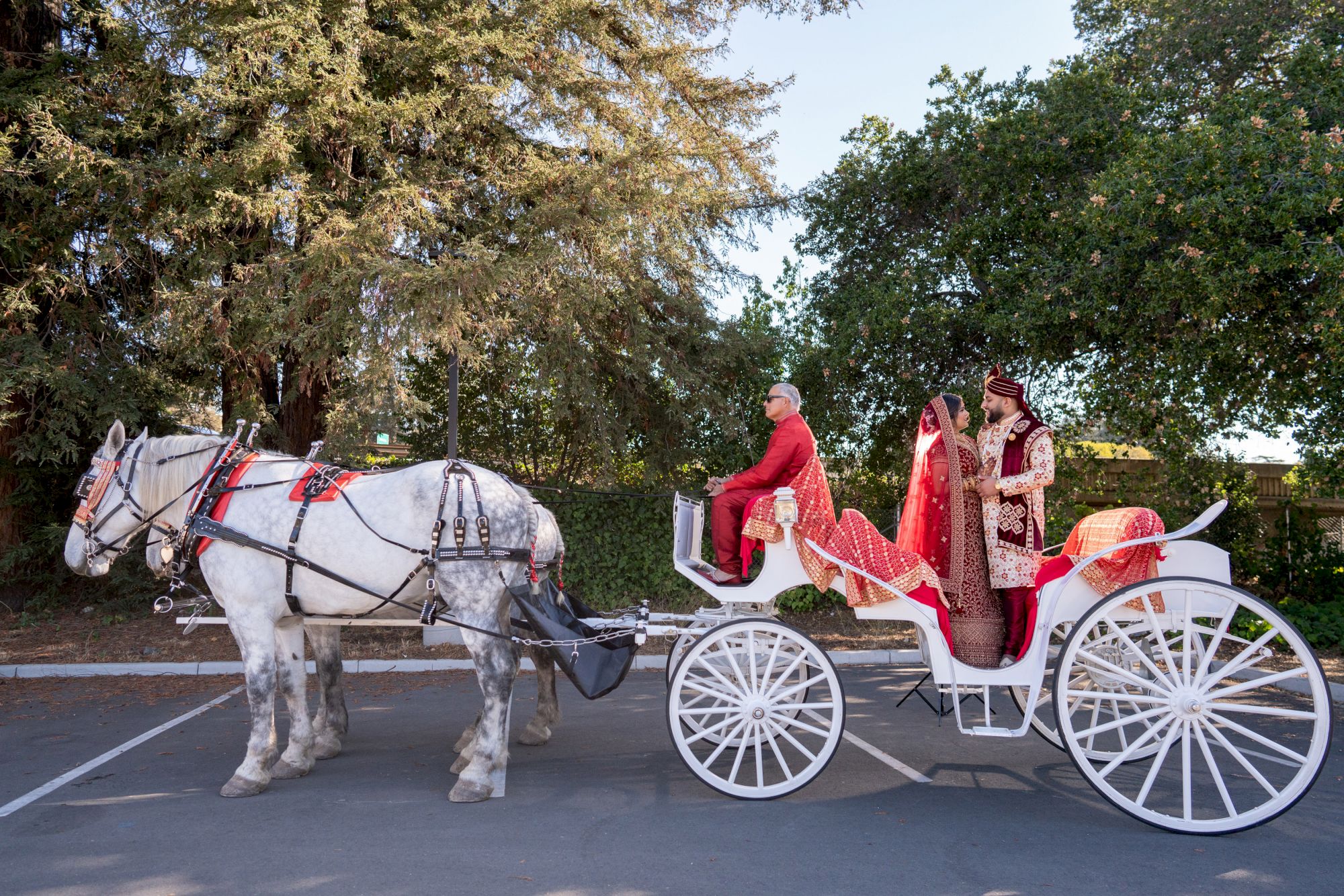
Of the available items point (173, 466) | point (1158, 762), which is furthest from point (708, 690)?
point (173, 466)

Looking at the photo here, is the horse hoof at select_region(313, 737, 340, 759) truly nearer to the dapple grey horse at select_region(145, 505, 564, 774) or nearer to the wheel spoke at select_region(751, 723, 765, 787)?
the dapple grey horse at select_region(145, 505, 564, 774)

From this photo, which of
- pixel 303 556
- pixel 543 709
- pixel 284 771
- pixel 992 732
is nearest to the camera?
pixel 992 732

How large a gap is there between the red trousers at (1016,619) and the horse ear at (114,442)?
5.08 meters

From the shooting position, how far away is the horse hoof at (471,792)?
4.53 m

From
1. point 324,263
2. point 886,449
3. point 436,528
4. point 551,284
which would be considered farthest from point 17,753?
point 886,449

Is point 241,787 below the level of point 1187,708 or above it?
below

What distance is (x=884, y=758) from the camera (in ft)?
17.5

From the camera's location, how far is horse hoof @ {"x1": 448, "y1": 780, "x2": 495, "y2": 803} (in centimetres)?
453

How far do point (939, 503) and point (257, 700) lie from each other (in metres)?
3.85

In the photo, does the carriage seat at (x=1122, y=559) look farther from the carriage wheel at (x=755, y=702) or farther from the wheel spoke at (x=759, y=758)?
the wheel spoke at (x=759, y=758)

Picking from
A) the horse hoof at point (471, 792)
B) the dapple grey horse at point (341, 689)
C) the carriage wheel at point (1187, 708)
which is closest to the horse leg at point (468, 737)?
the dapple grey horse at point (341, 689)

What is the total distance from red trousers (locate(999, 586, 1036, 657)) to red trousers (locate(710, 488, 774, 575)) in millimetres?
1415

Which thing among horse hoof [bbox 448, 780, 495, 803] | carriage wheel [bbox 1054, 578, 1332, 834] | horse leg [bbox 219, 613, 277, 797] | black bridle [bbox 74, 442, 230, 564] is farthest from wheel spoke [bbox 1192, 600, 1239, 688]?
black bridle [bbox 74, 442, 230, 564]

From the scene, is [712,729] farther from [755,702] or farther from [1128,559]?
[1128,559]
